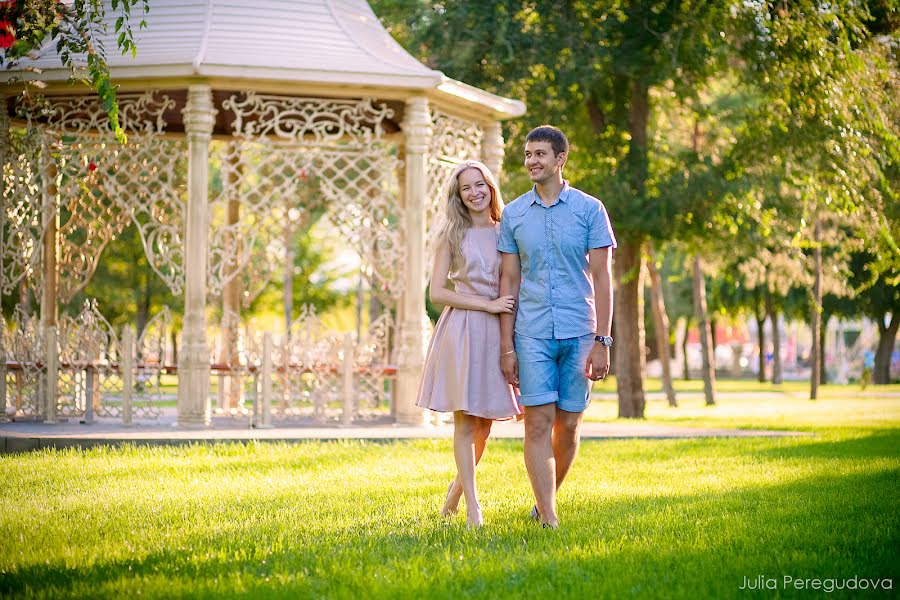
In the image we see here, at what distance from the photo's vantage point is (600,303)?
5.80 metres

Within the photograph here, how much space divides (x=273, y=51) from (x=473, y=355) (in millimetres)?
7041

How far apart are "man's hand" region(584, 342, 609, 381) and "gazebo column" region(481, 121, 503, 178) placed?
7700 millimetres

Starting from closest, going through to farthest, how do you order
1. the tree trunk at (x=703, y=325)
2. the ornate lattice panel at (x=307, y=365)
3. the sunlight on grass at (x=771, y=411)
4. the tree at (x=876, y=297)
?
1. the ornate lattice panel at (x=307, y=365)
2. the sunlight on grass at (x=771, y=411)
3. the tree trunk at (x=703, y=325)
4. the tree at (x=876, y=297)

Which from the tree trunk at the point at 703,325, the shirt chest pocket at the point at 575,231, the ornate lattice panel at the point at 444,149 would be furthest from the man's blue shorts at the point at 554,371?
the tree trunk at the point at 703,325

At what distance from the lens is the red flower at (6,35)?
6.71 metres

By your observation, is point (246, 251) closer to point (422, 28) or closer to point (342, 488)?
point (342, 488)

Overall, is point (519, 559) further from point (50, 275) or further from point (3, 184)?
point (50, 275)

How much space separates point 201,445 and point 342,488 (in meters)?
2.89

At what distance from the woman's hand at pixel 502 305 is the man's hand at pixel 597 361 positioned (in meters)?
0.50

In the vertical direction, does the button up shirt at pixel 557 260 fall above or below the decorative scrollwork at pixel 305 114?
below

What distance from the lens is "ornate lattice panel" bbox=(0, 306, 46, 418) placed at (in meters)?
12.0

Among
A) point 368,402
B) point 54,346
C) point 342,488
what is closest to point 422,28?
point 368,402

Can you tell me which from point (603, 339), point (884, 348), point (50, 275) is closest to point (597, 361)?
point (603, 339)

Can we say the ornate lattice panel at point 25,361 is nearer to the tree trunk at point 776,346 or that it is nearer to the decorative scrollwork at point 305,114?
the decorative scrollwork at point 305,114
